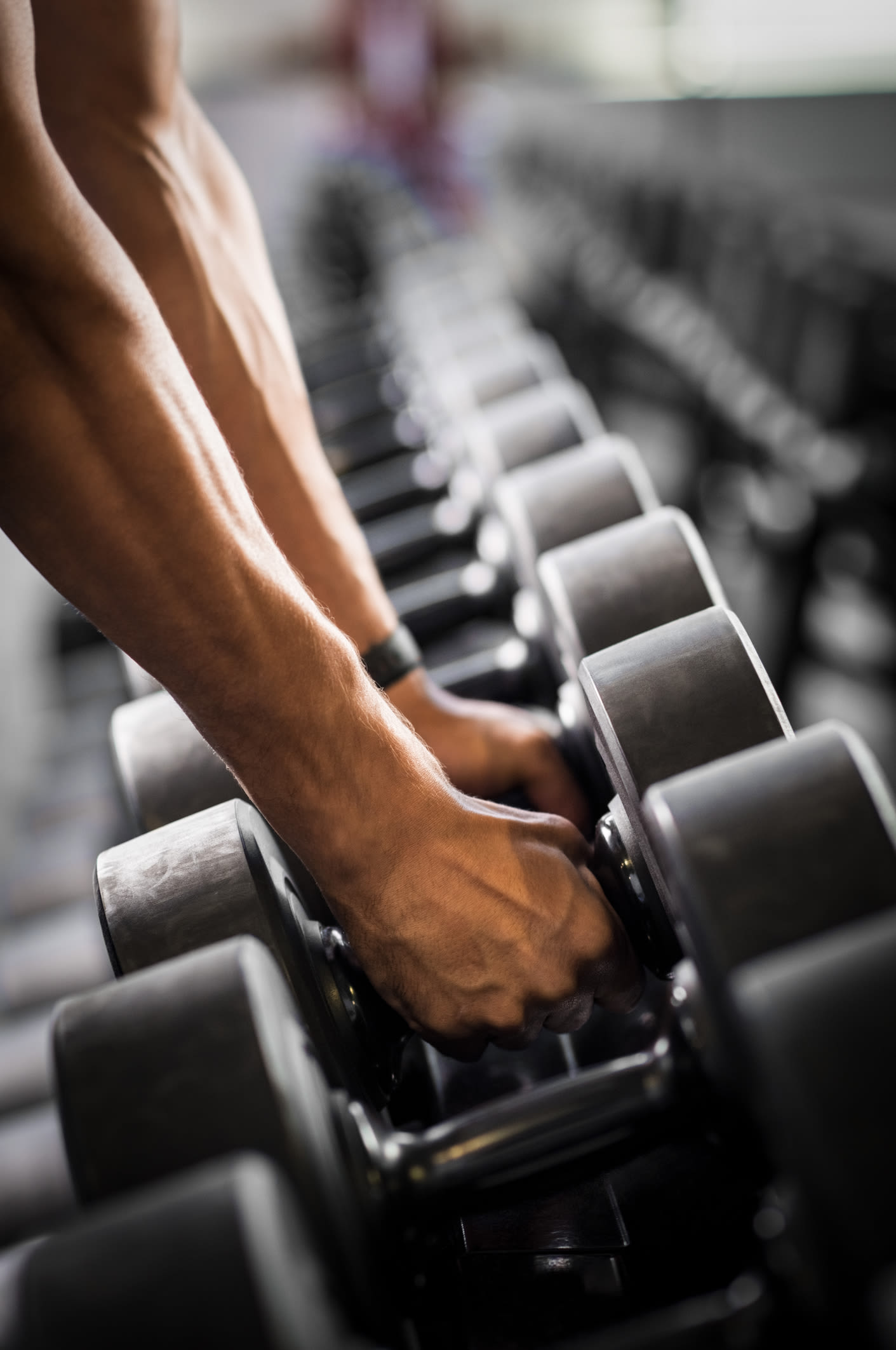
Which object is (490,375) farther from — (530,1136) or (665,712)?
(530,1136)

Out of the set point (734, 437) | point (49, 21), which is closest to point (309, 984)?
point (49, 21)

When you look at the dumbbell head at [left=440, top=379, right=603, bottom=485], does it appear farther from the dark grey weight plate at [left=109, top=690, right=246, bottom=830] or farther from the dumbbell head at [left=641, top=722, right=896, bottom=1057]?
the dumbbell head at [left=641, top=722, right=896, bottom=1057]

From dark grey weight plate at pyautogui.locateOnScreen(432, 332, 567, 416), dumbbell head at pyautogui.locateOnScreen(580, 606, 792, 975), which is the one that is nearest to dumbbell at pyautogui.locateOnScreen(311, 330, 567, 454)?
dark grey weight plate at pyautogui.locateOnScreen(432, 332, 567, 416)

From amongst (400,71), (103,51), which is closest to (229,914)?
(103,51)

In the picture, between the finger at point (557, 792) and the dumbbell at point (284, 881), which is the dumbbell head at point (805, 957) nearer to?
the dumbbell at point (284, 881)

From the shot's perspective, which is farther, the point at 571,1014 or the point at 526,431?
the point at 526,431

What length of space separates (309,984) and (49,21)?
2.10ft

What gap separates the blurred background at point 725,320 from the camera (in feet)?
4.80

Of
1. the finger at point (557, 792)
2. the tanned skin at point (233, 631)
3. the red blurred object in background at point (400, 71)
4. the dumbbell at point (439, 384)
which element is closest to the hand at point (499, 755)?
the finger at point (557, 792)

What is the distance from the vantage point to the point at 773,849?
1.30ft

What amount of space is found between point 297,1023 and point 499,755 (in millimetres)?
296

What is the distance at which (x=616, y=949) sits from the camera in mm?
531

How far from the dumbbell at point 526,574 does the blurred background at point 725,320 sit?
717 millimetres

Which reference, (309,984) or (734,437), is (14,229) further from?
(734,437)
